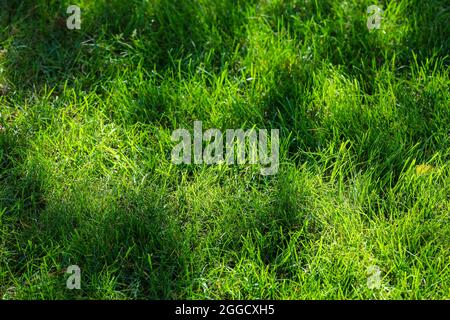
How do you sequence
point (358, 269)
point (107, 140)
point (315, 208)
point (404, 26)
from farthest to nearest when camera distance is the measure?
1. point (404, 26)
2. point (107, 140)
3. point (315, 208)
4. point (358, 269)

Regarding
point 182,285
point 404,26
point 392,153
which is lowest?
point 182,285

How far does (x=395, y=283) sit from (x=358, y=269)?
0.16 m

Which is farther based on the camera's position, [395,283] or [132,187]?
[132,187]

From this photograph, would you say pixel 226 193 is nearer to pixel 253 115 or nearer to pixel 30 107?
pixel 253 115

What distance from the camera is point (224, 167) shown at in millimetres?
3480

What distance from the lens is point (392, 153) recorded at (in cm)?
350

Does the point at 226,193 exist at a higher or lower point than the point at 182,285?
higher

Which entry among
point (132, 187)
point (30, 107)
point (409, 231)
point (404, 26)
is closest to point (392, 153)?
point (409, 231)

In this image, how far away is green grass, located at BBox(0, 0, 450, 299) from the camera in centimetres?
312

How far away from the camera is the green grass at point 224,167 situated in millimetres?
3121

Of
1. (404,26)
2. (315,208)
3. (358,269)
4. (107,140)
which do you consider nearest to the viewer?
(358,269)

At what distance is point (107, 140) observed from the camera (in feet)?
11.9

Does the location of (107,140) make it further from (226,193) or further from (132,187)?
(226,193)

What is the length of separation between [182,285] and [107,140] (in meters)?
0.88
